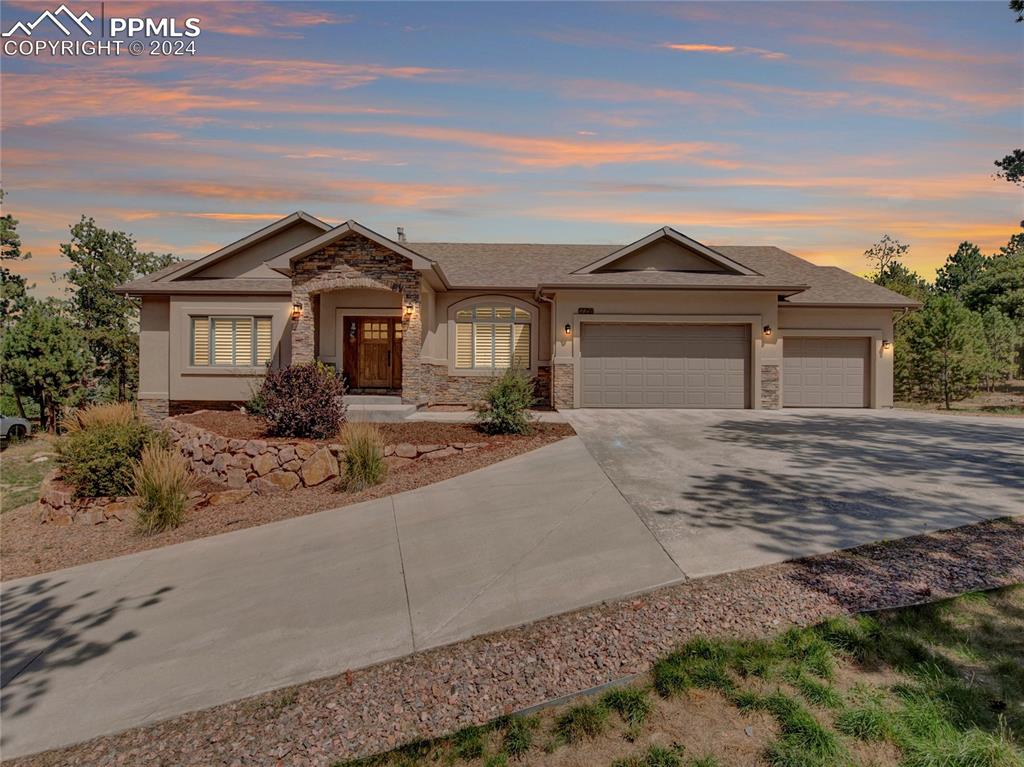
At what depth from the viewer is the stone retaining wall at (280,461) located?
10.3m

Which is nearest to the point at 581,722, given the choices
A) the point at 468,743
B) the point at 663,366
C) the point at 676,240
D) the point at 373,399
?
the point at 468,743

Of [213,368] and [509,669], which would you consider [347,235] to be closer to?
[213,368]

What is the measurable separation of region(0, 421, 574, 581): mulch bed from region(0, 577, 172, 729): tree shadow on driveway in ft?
5.11

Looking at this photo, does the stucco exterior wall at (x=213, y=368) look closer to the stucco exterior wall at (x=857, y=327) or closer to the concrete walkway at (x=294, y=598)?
the concrete walkway at (x=294, y=598)

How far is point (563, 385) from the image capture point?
637 inches

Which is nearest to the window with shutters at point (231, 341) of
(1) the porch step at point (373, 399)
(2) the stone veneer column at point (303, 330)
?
(2) the stone veneer column at point (303, 330)

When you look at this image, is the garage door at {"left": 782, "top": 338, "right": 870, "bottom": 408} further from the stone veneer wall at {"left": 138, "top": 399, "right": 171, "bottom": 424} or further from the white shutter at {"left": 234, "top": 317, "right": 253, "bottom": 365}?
the stone veneer wall at {"left": 138, "top": 399, "right": 171, "bottom": 424}

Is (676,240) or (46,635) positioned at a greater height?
(676,240)

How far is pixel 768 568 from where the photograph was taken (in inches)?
194

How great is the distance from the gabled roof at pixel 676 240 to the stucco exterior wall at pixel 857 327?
7.28 feet

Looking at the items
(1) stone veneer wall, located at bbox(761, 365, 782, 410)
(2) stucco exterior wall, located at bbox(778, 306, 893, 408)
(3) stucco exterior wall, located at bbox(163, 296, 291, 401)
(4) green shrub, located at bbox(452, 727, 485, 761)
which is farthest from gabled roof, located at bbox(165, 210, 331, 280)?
(4) green shrub, located at bbox(452, 727, 485, 761)

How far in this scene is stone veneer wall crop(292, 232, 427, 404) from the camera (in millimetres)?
14742

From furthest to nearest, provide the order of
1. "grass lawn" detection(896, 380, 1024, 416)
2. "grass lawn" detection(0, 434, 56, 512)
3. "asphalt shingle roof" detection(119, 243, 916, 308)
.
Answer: "grass lawn" detection(896, 380, 1024, 416) → "asphalt shingle roof" detection(119, 243, 916, 308) → "grass lawn" detection(0, 434, 56, 512)

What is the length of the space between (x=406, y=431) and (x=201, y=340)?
9.70m
